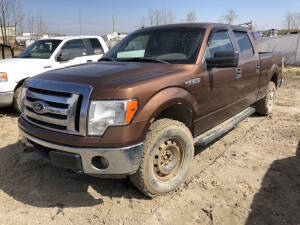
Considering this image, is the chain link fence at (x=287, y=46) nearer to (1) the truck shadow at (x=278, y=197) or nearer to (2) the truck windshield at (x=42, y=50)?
(2) the truck windshield at (x=42, y=50)

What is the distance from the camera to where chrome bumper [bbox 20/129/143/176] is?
255cm

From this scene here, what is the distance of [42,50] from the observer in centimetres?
706

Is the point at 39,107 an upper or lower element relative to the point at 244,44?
lower

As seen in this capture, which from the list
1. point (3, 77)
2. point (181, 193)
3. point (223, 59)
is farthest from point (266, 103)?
point (3, 77)

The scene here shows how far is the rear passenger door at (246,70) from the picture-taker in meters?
4.48

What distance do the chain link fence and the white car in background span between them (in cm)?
1169

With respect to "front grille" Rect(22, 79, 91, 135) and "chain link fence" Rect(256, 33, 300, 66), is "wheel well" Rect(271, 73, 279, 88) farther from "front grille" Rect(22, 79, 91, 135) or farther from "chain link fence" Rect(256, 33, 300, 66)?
"chain link fence" Rect(256, 33, 300, 66)

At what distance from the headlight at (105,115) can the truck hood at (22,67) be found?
4230 millimetres

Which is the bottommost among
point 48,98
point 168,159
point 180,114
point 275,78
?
point 168,159

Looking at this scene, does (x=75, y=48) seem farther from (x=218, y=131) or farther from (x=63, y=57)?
(x=218, y=131)

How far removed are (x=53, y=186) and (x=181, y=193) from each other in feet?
4.92

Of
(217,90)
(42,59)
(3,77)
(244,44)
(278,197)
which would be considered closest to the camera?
(278,197)

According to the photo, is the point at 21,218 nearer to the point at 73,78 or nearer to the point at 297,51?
the point at 73,78

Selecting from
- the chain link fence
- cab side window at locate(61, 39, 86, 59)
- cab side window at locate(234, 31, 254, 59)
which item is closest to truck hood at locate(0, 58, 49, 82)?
cab side window at locate(61, 39, 86, 59)
